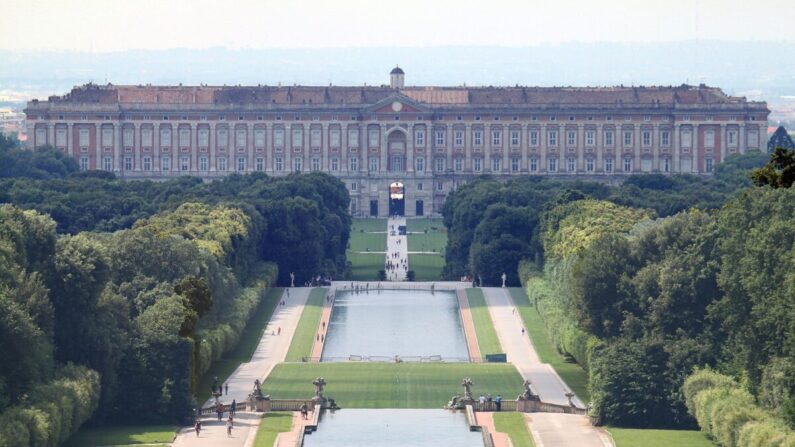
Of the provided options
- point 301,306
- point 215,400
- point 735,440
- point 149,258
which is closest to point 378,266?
point 301,306

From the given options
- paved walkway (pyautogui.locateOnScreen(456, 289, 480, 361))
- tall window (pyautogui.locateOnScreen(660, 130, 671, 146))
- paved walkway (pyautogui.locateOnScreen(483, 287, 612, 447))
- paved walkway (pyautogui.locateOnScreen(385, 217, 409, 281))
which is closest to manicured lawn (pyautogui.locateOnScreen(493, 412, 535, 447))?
paved walkway (pyautogui.locateOnScreen(483, 287, 612, 447))

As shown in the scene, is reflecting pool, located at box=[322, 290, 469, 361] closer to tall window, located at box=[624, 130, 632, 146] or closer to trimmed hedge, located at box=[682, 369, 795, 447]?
trimmed hedge, located at box=[682, 369, 795, 447]

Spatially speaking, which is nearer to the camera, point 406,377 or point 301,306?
point 406,377

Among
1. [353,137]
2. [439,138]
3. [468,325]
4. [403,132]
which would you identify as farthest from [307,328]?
[439,138]

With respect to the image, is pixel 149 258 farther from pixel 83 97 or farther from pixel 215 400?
pixel 83 97

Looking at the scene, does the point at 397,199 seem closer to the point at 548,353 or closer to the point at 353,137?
the point at 353,137

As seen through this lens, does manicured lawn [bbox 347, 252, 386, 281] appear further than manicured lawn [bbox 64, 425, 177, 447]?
Yes

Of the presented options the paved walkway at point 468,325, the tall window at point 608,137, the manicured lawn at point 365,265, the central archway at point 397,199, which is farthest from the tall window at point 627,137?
the paved walkway at point 468,325
